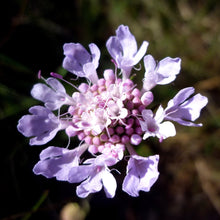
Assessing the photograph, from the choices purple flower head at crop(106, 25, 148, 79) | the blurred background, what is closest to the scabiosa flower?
purple flower head at crop(106, 25, 148, 79)

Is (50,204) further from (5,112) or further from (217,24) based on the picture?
(217,24)

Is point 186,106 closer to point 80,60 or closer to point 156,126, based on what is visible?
point 156,126

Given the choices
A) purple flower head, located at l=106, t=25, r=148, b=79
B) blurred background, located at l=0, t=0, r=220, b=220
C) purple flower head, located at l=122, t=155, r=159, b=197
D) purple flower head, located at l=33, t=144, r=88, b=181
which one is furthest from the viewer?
blurred background, located at l=0, t=0, r=220, b=220

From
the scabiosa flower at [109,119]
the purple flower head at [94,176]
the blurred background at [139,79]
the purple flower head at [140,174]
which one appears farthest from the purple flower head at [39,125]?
the blurred background at [139,79]

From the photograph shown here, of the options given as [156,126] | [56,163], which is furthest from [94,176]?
[156,126]

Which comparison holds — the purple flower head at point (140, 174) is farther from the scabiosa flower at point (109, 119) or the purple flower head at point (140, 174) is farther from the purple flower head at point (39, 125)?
the purple flower head at point (39, 125)

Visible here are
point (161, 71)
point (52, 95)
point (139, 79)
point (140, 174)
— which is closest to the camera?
point (140, 174)

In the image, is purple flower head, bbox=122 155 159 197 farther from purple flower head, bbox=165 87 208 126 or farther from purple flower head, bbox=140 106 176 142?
purple flower head, bbox=165 87 208 126
